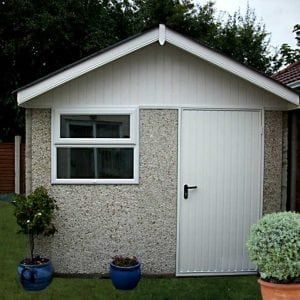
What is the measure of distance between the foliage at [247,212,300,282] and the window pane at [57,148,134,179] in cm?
260

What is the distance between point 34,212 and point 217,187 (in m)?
2.78

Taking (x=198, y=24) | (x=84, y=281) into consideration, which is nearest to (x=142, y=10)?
(x=198, y=24)

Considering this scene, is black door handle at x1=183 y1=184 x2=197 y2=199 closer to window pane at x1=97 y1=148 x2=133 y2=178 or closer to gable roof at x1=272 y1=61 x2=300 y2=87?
window pane at x1=97 y1=148 x2=133 y2=178

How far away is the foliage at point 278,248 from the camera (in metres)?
4.70

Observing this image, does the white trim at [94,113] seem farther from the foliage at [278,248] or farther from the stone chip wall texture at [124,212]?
the foliage at [278,248]

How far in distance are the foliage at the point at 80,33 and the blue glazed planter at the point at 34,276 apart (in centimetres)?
1191

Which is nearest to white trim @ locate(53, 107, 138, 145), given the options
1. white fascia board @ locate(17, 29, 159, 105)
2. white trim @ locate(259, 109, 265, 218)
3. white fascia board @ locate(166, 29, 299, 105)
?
white fascia board @ locate(17, 29, 159, 105)

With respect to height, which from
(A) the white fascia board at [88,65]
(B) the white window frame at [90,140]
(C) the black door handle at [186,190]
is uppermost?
(A) the white fascia board at [88,65]

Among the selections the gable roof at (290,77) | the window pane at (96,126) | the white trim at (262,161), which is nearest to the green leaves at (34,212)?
the window pane at (96,126)

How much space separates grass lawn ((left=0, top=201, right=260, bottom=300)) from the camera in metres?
6.21

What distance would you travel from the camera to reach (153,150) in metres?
6.95

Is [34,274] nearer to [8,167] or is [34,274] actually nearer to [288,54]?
[8,167]

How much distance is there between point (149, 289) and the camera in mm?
6469

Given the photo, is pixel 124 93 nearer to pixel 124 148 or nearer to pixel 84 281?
pixel 124 148
